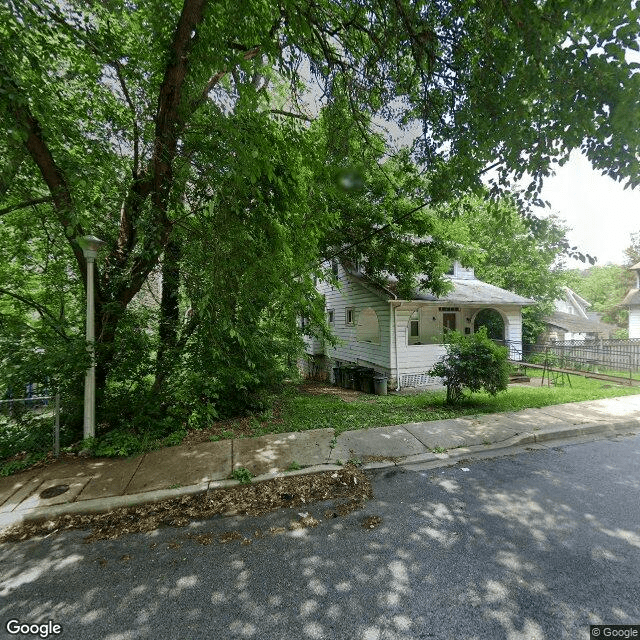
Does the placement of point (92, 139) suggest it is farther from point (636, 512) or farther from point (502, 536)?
point (636, 512)

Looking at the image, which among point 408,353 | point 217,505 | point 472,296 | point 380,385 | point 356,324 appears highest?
point 472,296

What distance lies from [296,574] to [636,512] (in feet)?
11.3

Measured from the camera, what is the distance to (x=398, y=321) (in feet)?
36.0

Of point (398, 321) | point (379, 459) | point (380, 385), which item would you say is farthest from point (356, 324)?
point (379, 459)

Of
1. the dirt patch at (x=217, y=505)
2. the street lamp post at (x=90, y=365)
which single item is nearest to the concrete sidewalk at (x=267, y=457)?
the dirt patch at (x=217, y=505)

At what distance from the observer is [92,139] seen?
5348mm

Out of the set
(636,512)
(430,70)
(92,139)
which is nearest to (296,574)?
(636,512)

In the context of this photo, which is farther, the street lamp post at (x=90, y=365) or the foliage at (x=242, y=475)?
the street lamp post at (x=90, y=365)

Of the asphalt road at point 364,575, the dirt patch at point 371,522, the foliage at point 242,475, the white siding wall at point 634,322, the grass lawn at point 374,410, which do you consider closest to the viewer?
the asphalt road at point 364,575

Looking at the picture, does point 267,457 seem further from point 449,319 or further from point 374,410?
point 449,319

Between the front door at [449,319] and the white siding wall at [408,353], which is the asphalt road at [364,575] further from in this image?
the front door at [449,319]

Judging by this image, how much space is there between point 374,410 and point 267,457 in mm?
3147

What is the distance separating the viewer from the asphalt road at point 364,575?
205 centimetres

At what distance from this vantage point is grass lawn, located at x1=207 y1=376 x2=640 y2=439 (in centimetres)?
588
